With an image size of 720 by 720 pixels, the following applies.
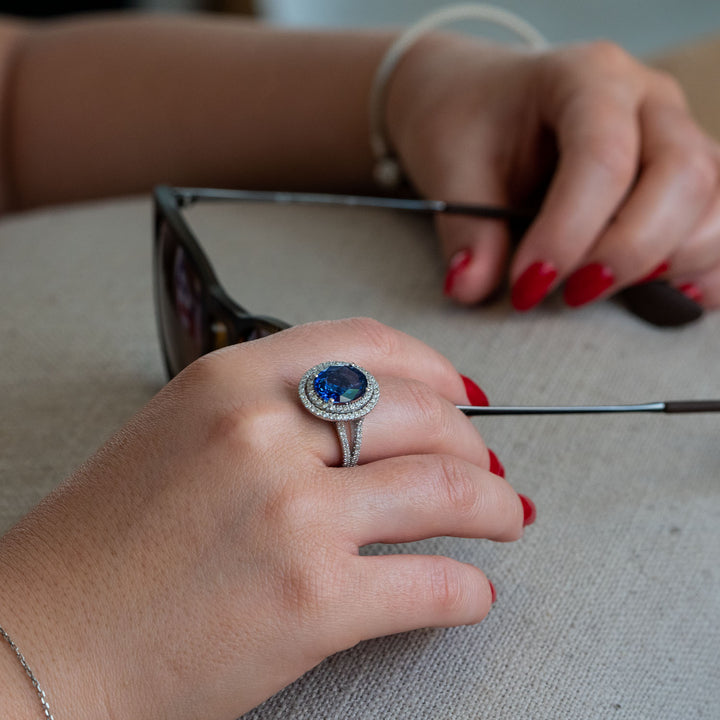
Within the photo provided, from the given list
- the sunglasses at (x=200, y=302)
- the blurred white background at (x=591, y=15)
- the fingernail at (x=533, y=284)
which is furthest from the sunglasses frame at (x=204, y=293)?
the blurred white background at (x=591, y=15)

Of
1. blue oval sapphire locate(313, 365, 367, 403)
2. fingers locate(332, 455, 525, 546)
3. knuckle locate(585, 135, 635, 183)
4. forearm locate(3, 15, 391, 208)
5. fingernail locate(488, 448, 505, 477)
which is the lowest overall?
forearm locate(3, 15, 391, 208)

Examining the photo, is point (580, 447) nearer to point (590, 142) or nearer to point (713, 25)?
point (590, 142)

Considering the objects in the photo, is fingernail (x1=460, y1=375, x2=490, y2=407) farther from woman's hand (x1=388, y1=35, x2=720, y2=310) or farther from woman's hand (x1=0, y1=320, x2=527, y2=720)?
woman's hand (x1=388, y1=35, x2=720, y2=310)

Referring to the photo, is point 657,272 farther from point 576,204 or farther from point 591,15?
point 591,15

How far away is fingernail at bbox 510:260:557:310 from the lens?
552 mm

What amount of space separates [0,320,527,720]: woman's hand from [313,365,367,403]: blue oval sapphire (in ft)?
0.05

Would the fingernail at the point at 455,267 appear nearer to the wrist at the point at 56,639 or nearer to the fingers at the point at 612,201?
the fingers at the point at 612,201

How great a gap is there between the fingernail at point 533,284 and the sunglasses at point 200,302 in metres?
0.06

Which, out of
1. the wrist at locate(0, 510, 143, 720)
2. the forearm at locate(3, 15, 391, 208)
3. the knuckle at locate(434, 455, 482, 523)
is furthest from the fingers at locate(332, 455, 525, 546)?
the forearm at locate(3, 15, 391, 208)

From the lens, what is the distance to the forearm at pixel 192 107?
778 mm

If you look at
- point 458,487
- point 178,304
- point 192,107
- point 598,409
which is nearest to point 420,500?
point 458,487

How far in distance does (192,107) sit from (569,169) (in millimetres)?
415

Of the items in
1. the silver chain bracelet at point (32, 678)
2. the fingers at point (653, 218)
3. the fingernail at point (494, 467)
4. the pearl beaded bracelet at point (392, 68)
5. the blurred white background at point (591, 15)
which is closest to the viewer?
the silver chain bracelet at point (32, 678)

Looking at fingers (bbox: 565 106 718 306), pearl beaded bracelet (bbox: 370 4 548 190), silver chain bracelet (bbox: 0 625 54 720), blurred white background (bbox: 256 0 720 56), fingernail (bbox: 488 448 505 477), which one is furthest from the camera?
blurred white background (bbox: 256 0 720 56)
